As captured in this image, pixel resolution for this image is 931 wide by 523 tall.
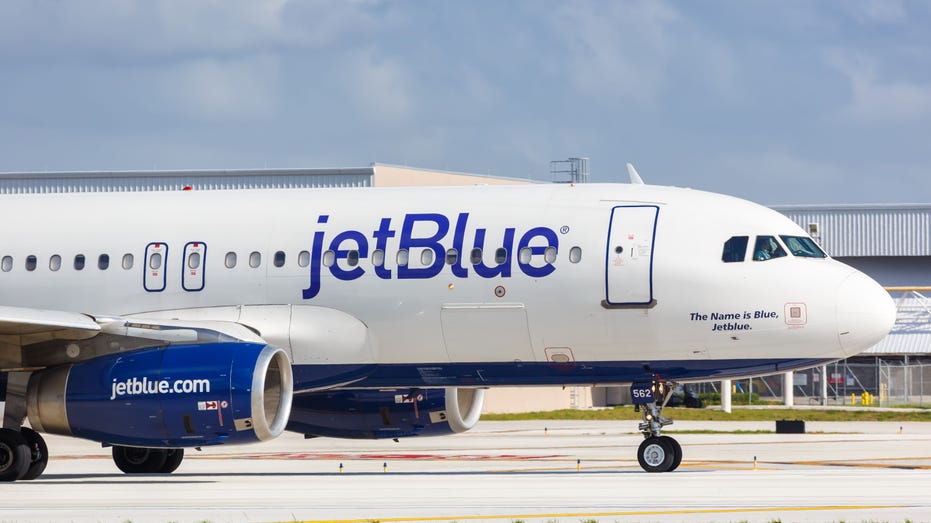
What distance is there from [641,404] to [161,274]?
8.04 m

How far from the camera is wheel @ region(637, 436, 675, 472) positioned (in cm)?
2283

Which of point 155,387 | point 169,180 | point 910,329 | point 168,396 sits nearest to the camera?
point 168,396

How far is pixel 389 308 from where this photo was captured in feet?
78.1

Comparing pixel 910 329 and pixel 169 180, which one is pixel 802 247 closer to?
pixel 169 180

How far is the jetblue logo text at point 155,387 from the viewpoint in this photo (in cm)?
2145

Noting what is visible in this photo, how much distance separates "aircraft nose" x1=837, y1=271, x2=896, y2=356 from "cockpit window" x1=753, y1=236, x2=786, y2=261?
106cm

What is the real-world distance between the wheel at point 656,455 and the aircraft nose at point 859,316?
3012 millimetres

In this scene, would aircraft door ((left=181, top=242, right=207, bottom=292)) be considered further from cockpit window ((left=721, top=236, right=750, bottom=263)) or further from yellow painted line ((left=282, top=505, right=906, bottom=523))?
yellow painted line ((left=282, top=505, right=906, bottom=523))

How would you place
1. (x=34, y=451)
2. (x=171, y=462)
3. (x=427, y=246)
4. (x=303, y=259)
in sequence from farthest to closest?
(x=171, y=462) → (x=303, y=259) → (x=427, y=246) → (x=34, y=451)

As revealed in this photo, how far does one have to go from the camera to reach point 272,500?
60.3 ft

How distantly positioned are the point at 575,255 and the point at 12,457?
9.05m

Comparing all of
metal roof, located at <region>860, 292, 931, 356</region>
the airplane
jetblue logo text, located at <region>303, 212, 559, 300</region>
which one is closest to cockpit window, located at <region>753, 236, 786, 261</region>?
the airplane

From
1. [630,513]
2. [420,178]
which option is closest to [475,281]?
[630,513]

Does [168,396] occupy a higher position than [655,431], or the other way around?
[168,396]
